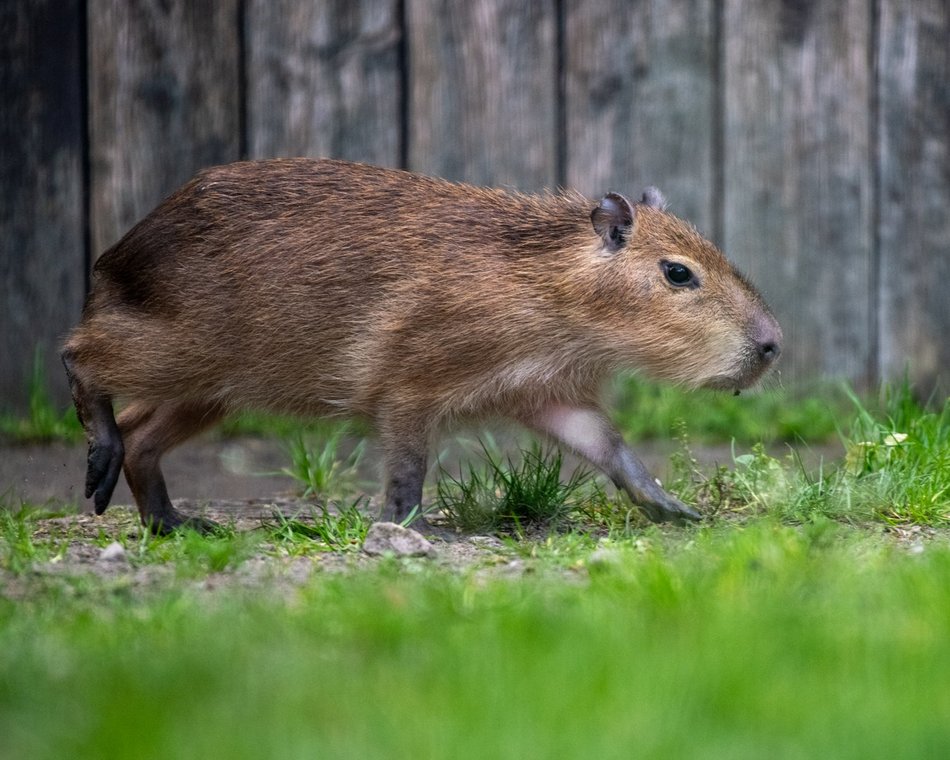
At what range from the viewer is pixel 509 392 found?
4.74m

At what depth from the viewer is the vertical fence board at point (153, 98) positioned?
5969 millimetres

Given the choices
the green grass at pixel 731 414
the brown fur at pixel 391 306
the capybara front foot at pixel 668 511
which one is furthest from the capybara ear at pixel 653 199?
the green grass at pixel 731 414

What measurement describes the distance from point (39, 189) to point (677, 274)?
269 centimetres

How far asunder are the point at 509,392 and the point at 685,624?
2.00 metres

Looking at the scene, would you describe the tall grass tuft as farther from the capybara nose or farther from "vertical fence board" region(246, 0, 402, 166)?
"vertical fence board" region(246, 0, 402, 166)

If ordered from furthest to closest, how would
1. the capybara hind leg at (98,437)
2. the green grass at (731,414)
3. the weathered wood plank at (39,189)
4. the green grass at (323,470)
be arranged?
1. the green grass at (731,414)
2. the weathered wood plank at (39,189)
3. the green grass at (323,470)
4. the capybara hind leg at (98,437)

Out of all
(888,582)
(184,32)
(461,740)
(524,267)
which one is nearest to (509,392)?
(524,267)

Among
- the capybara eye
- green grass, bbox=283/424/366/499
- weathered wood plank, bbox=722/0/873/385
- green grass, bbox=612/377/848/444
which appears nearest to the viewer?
the capybara eye

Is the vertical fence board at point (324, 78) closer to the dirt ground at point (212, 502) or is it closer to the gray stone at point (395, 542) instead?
the dirt ground at point (212, 502)

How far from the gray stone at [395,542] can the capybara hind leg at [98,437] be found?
110 centimetres

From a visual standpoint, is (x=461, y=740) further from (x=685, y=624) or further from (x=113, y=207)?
(x=113, y=207)

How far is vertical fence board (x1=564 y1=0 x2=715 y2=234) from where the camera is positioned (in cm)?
626

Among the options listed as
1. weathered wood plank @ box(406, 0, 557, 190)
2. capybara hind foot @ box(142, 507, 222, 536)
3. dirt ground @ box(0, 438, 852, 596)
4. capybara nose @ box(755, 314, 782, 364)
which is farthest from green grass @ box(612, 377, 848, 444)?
capybara hind foot @ box(142, 507, 222, 536)

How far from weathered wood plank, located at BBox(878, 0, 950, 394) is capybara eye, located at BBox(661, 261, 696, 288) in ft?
6.85
